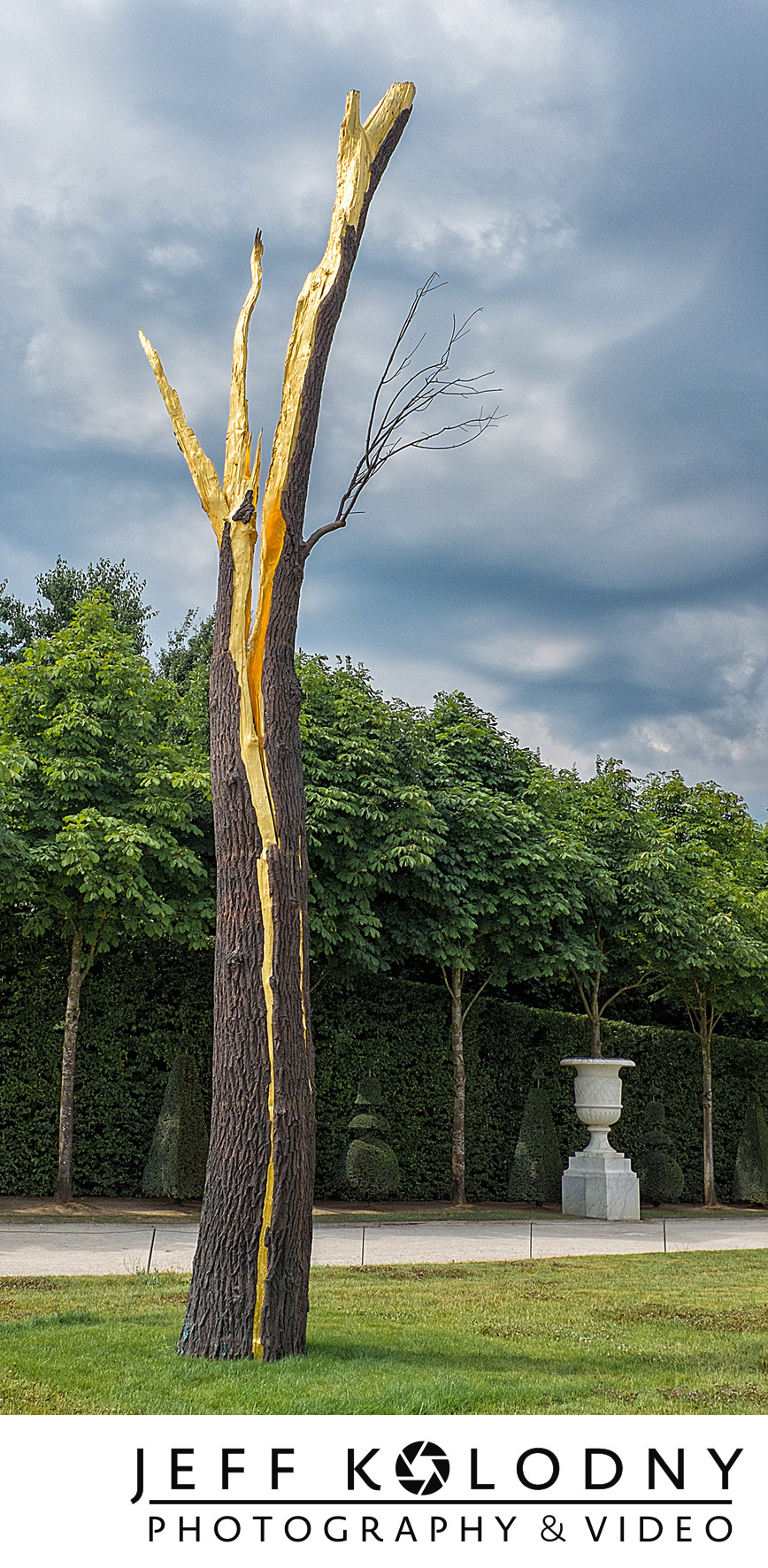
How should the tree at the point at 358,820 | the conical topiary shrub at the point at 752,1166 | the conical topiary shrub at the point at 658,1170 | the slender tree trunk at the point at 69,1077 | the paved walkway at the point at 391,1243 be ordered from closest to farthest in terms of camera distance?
the paved walkway at the point at 391,1243, the slender tree trunk at the point at 69,1077, the tree at the point at 358,820, the conical topiary shrub at the point at 658,1170, the conical topiary shrub at the point at 752,1166

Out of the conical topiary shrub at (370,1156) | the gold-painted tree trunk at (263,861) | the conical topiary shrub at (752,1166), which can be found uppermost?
the gold-painted tree trunk at (263,861)

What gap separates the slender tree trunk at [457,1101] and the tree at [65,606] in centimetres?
1460

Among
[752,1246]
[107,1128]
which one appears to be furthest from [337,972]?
[752,1246]

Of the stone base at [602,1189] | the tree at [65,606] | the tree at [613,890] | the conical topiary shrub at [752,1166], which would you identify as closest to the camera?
the stone base at [602,1189]

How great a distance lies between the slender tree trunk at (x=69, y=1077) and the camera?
47.1 feet

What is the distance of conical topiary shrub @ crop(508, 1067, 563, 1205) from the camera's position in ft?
60.7

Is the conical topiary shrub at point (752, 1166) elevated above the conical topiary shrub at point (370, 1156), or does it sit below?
below

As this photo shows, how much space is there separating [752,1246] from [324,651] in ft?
33.1

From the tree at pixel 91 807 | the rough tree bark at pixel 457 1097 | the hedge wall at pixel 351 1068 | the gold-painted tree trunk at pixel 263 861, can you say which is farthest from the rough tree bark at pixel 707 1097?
the gold-painted tree trunk at pixel 263 861

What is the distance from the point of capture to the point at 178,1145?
15055mm
